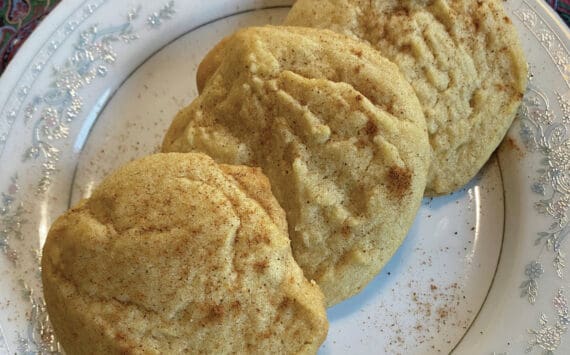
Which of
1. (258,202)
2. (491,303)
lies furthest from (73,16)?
(491,303)

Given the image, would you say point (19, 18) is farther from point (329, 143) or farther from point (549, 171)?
point (549, 171)

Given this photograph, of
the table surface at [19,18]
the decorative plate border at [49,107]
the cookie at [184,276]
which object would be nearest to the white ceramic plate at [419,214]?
the decorative plate border at [49,107]

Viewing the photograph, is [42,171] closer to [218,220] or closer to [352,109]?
[218,220]

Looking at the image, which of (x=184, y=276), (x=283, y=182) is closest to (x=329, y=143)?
(x=283, y=182)

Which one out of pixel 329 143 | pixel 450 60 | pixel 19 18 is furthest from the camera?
pixel 19 18

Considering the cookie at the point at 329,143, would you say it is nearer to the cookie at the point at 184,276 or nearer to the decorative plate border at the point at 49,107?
the cookie at the point at 184,276

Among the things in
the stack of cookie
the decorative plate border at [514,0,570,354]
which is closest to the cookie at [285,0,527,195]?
the stack of cookie
